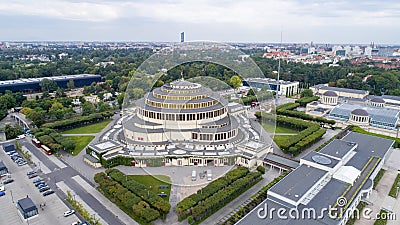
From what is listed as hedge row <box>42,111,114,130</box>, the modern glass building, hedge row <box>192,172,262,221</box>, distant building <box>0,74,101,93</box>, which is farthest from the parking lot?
distant building <box>0,74,101,93</box>

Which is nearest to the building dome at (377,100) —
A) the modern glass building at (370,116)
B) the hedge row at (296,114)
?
the modern glass building at (370,116)

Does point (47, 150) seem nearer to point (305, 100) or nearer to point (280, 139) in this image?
point (280, 139)

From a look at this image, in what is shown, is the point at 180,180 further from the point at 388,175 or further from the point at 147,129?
the point at 388,175

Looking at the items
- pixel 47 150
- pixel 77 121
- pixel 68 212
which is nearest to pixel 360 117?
pixel 68 212

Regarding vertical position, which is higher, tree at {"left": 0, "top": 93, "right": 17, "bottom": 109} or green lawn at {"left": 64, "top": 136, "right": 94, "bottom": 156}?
tree at {"left": 0, "top": 93, "right": 17, "bottom": 109}

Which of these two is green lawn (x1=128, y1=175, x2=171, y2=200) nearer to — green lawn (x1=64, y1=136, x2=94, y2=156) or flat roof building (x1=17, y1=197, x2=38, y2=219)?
flat roof building (x1=17, y1=197, x2=38, y2=219)

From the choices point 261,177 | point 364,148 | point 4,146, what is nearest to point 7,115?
point 4,146
